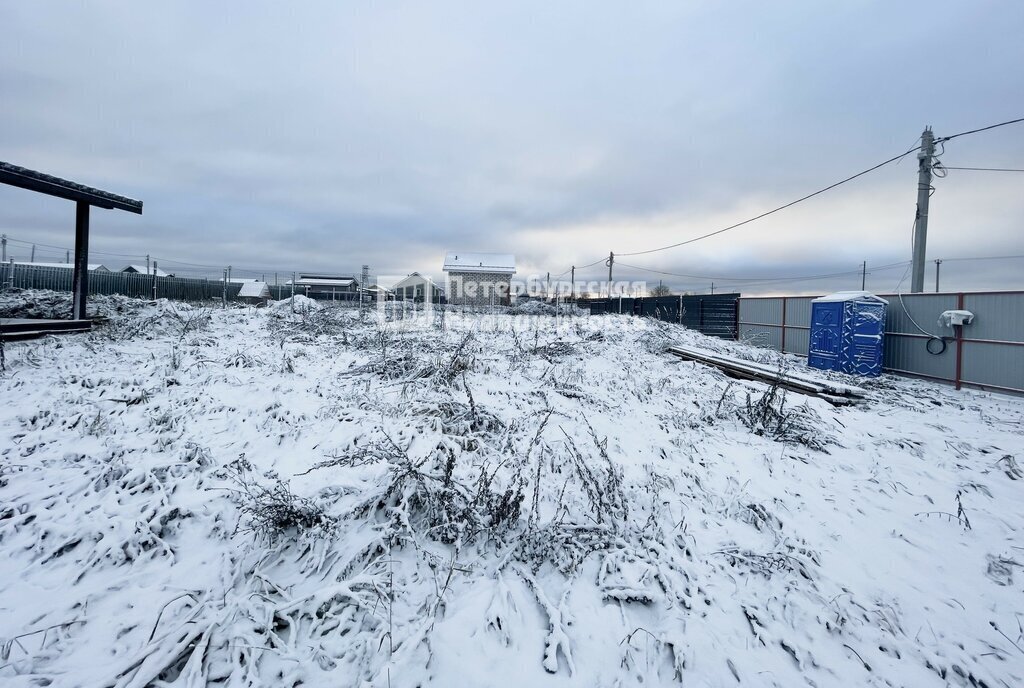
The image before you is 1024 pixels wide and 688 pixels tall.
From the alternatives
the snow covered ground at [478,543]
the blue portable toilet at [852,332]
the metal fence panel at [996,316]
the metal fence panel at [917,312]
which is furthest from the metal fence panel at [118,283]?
the metal fence panel at [996,316]

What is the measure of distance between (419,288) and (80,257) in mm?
24244

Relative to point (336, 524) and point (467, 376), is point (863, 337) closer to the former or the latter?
point (467, 376)

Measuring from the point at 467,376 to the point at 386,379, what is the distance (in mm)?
1354

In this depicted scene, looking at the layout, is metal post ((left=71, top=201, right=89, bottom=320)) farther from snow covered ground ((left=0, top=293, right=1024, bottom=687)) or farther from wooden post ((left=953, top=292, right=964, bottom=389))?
wooden post ((left=953, top=292, right=964, bottom=389))

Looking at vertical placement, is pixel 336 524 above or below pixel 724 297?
below

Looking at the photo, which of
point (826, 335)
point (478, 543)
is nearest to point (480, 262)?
point (826, 335)

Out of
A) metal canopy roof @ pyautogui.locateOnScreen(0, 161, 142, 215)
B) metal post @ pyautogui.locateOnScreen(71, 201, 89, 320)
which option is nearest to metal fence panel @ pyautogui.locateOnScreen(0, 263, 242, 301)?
metal post @ pyautogui.locateOnScreen(71, 201, 89, 320)

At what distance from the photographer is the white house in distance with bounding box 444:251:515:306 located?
34.9 m

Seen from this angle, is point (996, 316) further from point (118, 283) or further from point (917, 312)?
point (118, 283)

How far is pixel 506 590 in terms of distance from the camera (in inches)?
108

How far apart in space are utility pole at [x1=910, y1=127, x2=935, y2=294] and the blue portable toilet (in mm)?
1201

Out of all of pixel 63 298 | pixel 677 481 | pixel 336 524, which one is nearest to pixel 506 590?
pixel 336 524

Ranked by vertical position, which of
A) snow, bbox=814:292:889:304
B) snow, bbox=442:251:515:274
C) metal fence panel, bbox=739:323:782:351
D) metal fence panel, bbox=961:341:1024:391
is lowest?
metal fence panel, bbox=961:341:1024:391

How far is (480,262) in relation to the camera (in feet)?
122
